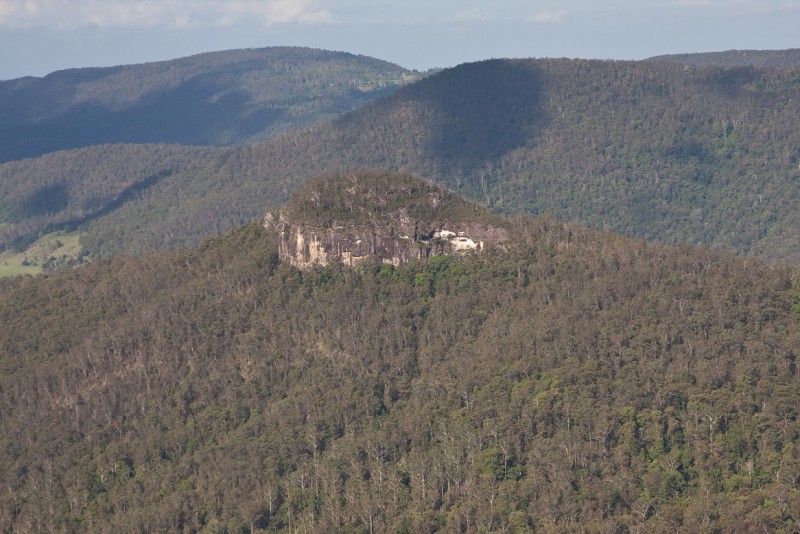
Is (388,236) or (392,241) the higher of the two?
(388,236)

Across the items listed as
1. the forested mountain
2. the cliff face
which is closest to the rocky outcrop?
the cliff face

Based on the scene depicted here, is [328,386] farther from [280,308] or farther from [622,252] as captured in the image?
[622,252]

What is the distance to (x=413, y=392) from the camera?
109875 mm

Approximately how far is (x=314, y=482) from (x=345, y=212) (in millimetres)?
39728

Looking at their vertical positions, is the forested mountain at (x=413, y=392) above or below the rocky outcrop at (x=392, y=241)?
below

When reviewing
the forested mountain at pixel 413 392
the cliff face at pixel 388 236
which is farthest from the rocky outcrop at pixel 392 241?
the forested mountain at pixel 413 392

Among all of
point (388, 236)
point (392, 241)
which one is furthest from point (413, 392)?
point (388, 236)

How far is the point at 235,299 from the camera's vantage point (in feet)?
411

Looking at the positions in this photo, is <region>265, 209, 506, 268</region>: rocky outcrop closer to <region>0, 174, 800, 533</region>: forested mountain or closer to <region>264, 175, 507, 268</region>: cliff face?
<region>264, 175, 507, 268</region>: cliff face

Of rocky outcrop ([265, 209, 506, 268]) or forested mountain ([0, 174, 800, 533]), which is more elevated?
rocky outcrop ([265, 209, 506, 268])

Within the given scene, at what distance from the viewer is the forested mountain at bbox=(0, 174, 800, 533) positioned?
88.8m

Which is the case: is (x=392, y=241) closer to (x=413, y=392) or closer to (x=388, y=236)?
(x=388, y=236)

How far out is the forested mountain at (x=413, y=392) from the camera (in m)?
88.8

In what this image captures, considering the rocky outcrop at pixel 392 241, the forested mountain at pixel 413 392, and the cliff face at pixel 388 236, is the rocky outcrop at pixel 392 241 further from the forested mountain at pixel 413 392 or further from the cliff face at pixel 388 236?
the forested mountain at pixel 413 392
